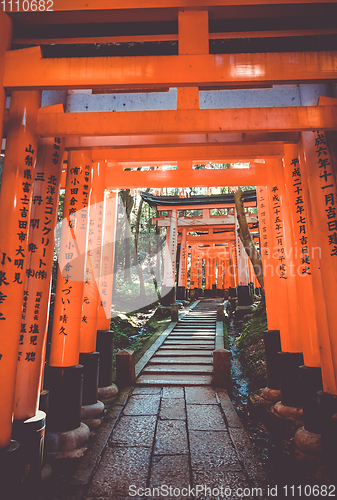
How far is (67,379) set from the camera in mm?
3570

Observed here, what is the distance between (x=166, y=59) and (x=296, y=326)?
3.97 metres

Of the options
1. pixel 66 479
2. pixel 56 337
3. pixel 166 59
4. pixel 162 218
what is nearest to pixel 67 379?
pixel 56 337

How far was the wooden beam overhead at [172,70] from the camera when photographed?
2.55 metres

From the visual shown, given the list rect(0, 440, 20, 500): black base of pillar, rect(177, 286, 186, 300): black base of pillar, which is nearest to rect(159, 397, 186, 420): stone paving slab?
rect(0, 440, 20, 500): black base of pillar

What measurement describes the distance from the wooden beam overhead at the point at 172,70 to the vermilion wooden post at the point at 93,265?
79.1 inches

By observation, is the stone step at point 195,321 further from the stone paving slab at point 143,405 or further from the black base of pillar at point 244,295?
the stone paving slab at point 143,405

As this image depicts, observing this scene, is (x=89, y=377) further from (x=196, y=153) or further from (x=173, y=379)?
(x=196, y=153)

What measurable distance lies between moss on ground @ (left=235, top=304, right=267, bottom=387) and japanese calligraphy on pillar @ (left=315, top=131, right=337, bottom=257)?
3.94 metres

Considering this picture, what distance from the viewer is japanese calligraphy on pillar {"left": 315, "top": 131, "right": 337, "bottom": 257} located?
299 centimetres

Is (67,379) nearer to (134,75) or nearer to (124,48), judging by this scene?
(134,75)

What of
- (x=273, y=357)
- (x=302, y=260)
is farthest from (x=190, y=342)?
(x=302, y=260)

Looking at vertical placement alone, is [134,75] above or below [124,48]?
below

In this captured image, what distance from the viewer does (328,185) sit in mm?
3074

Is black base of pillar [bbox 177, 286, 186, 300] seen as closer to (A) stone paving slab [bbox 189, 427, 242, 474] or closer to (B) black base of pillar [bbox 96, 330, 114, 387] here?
(B) black base of pillar [bbox 96, 330, 114, 387]
